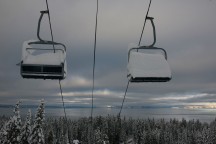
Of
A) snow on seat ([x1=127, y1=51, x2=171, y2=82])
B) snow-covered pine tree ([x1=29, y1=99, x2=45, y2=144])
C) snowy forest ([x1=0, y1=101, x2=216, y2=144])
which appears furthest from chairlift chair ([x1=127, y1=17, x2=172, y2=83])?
snow-covered pine tree ([x1=29, y1=99, x2=45, y2=144])

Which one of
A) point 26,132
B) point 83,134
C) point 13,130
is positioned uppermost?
point 83,134

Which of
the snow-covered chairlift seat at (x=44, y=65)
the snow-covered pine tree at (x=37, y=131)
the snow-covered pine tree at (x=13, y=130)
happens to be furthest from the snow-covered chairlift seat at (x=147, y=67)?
the snow-covered pine tree at (x=13, y=130)

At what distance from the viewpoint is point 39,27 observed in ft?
33.4

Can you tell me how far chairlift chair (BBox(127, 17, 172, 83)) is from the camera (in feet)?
30.7

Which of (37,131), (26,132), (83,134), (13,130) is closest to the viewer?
(13,130)

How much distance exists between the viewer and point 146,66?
375 inches

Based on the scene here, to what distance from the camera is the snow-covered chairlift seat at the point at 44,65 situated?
31.5ft

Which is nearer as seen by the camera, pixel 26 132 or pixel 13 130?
pixel 13 130

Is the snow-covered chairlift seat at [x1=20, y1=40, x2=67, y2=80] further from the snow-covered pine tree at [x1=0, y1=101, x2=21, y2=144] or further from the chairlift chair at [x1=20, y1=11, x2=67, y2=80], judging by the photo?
the snow-covered pine tree at [x1=0, y1=101, x2=21, y2=144]

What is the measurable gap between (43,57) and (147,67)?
2.69 meters

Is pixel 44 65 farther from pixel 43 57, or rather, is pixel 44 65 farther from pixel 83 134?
pixel 83 134

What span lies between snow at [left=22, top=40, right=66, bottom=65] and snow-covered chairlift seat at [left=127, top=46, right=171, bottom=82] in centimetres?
176

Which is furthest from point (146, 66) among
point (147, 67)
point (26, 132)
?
point (26, 132)

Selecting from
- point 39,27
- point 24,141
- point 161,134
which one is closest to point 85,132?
point 161,134
